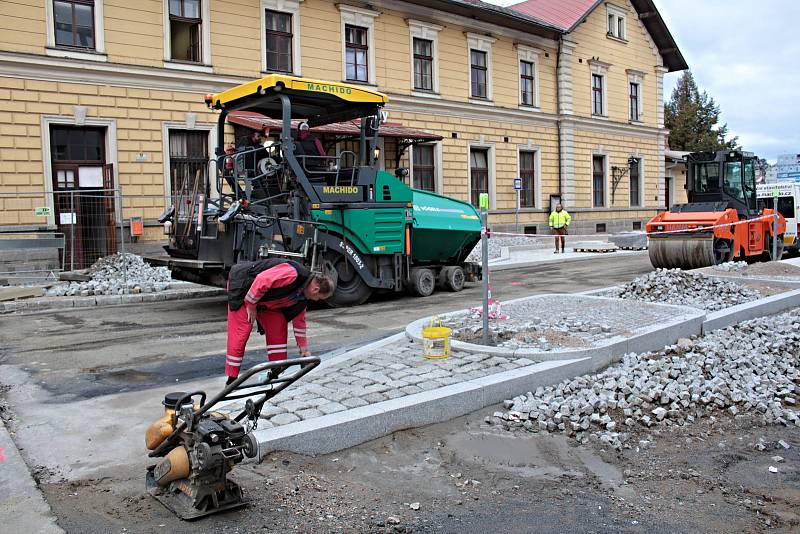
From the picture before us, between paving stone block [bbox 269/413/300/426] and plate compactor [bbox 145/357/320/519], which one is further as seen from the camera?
paving stone block [bbox 269/413/300/426]

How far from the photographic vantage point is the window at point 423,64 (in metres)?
26.4

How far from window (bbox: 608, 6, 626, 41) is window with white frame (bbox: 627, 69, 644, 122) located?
2059 millimetres

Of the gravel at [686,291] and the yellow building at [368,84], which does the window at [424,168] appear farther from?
the gravel at [686,291]

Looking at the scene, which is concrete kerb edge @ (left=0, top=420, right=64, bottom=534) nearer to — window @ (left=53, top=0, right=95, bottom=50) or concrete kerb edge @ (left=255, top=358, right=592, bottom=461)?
concrete kerb edge @ (left=255, top=358, right=592, bottom=461)

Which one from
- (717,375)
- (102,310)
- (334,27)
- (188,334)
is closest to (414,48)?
(334,27)

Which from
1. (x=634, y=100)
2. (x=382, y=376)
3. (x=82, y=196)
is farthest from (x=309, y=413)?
(x=634, y=100)

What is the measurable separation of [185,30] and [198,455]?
1912 cm

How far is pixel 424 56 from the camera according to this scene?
26625 mm

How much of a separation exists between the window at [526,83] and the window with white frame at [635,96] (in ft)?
25.4

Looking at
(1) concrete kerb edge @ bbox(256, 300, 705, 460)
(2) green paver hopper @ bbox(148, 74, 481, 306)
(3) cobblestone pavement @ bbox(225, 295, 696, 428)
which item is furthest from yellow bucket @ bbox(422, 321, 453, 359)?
(2) green paver hopper @ bbox(148, 74, 481, 306)

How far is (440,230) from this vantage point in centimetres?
1327

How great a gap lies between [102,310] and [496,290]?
7.36 metres

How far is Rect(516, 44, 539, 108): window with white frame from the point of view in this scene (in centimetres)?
3052

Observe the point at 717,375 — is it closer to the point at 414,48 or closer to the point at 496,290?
the point at 496,290
